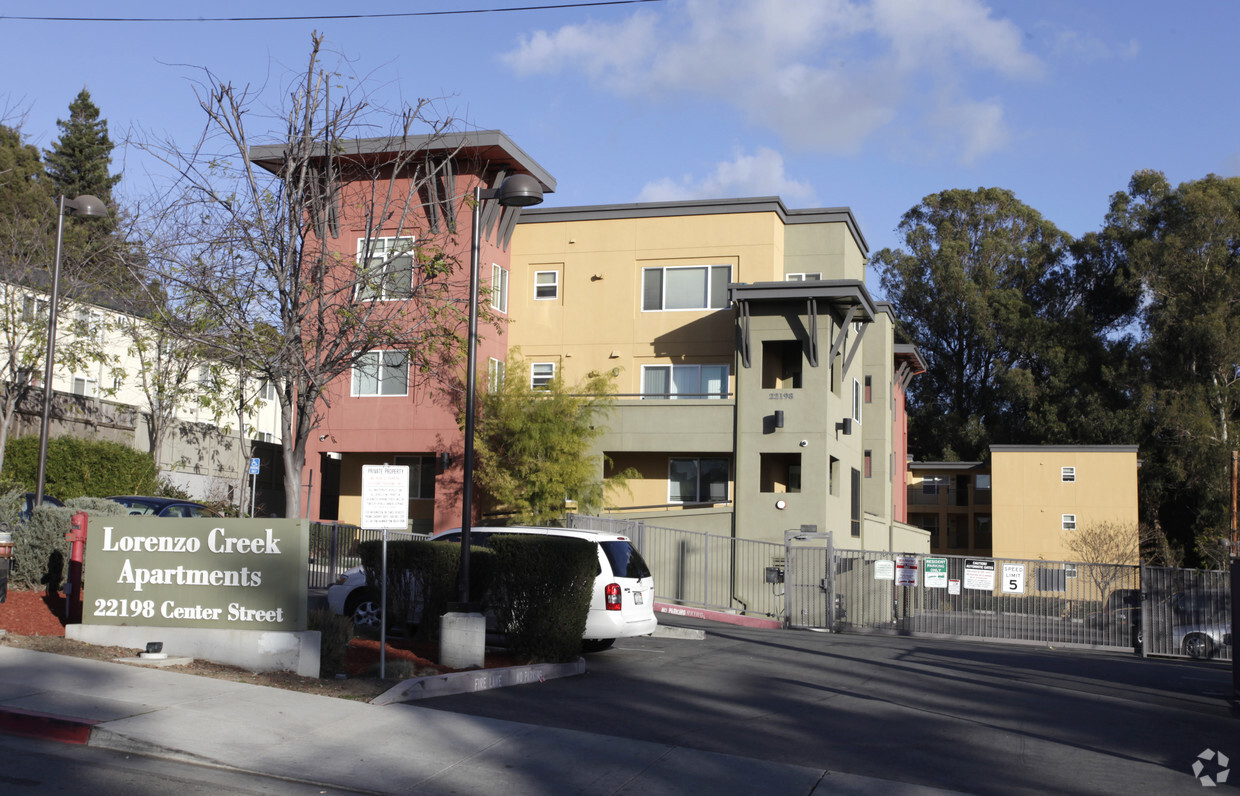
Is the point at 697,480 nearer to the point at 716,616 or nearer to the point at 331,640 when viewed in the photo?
the point at 716,616

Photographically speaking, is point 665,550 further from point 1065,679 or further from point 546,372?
point 1065,679

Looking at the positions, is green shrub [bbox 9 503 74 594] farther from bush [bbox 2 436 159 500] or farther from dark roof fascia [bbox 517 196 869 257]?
dark roof fascia [bbox 517 196 869 257]

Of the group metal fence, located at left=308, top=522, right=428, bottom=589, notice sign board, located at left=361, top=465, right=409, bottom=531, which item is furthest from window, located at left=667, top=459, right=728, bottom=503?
notice sign board, located at left=361, top=465, right=409, bottom=531

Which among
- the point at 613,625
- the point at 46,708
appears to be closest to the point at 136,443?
the point at 613,625

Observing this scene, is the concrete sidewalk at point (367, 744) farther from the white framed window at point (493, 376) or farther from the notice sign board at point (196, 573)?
the white framed window at point (493, 376)

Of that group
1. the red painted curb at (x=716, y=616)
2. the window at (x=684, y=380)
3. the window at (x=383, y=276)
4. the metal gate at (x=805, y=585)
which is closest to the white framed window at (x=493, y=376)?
the window at (x=684, y=380)

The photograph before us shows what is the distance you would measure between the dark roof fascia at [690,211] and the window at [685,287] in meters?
1.66

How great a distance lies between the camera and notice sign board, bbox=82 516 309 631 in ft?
38.0

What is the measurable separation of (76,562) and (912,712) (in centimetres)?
1021

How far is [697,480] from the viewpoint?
30.7 meters

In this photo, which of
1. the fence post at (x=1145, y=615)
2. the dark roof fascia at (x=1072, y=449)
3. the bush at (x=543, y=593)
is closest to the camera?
the bush at (x=543, y=593)

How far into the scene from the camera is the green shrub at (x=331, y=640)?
1176 cm

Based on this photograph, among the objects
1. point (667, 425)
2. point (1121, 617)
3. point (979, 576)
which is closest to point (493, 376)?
point (667, 425)

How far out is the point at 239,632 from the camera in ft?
38.3
